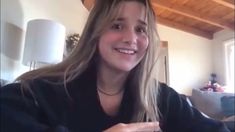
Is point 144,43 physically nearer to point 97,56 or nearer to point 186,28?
point 97,56

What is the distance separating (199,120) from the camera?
1013mm

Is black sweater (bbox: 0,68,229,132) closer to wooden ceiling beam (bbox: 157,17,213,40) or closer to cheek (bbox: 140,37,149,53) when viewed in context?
cheek (bbox: 140,37,149,53)

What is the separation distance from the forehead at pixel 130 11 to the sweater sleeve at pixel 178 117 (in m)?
0.25

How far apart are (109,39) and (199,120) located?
376mm

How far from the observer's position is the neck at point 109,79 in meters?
0.99

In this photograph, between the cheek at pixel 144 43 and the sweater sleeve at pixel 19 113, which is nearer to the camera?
the sweater sleeve at pixel 19 113

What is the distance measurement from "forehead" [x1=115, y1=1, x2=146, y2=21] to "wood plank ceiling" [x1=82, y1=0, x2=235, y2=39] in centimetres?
388

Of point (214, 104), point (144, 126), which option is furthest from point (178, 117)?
point (214, 104)

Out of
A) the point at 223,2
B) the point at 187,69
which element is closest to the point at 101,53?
the point at 223,2

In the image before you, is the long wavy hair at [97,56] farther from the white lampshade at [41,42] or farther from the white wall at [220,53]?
the white wall at [220,53]

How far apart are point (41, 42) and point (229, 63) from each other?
4288 mm

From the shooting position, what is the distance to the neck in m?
0.99

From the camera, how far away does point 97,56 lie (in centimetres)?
99

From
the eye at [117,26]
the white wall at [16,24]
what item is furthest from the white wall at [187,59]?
the eye at [117,26]
